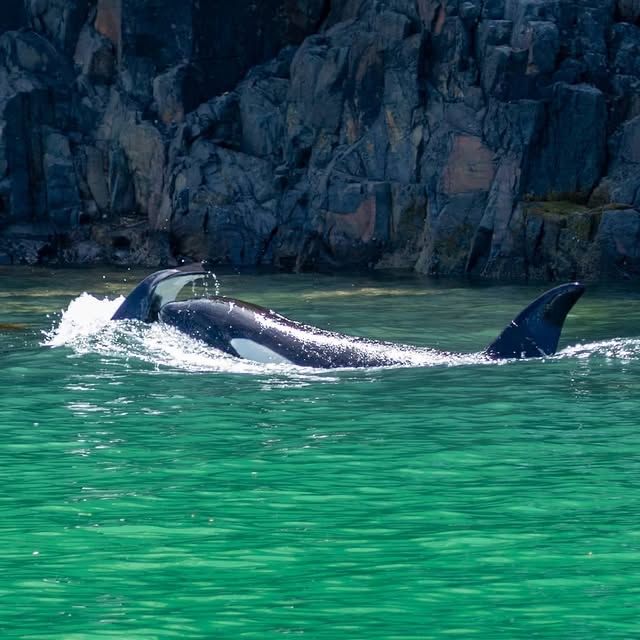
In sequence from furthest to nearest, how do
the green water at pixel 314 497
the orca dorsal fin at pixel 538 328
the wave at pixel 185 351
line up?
the wave at pixel 185 351, the orca dorsal fin at pixel 538 328, the green water at pixel 314 497

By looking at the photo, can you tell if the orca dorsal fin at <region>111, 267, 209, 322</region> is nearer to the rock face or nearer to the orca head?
the orca head

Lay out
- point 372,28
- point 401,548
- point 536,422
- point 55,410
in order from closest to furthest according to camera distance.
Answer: point 401,548 → point 536,422 → point 55,410 → point 372,28

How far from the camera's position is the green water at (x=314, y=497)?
5875 millimetres

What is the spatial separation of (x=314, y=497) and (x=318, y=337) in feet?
20.3

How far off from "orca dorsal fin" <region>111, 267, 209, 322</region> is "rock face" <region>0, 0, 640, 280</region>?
1638cm

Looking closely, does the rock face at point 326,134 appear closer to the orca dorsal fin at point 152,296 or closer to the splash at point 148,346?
the orca dorsal fin at point 152,296

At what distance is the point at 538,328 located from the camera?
14016 mm

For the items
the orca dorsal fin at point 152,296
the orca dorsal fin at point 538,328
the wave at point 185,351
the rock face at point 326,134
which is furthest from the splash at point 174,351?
the rock face at point 326,134

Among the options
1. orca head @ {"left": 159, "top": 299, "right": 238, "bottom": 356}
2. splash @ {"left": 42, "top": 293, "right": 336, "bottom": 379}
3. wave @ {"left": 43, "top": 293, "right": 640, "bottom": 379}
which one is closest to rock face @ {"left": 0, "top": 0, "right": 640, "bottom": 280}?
wave @ {"left": 43, "top": 293, "right": 640, "bottom": 379}

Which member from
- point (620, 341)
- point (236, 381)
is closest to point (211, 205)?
point (620, 341)

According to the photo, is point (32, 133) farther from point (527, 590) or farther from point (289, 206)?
point (527, 590)

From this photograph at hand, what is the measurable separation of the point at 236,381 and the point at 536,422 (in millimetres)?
3362

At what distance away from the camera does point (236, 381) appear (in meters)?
12.9

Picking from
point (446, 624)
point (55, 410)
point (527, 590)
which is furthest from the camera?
point (55, 410)
